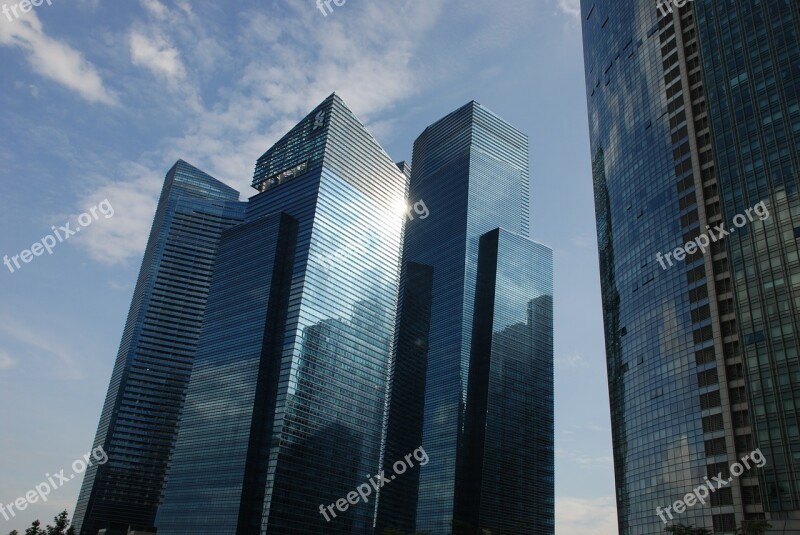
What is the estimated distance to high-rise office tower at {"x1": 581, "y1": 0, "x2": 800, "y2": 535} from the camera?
323 ft

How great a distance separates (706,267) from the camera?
113000mm

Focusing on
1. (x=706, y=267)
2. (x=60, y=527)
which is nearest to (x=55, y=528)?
(x=60, y=527)

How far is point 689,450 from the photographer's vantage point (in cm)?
10838

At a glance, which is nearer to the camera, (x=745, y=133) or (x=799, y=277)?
(x=799, y=277)

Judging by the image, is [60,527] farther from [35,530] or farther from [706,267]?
[706,267]

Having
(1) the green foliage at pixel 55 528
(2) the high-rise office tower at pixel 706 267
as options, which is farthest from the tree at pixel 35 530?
(2) the high-rise office tower at pixel 706 267

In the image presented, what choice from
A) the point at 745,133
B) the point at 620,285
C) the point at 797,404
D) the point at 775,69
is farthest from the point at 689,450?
the point at 775,69

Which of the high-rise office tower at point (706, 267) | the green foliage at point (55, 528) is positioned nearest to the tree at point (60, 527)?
the green foliage at point (55, 528)

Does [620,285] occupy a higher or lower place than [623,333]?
higher

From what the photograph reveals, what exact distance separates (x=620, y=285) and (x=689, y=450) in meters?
38.6

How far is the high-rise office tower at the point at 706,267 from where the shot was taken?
9844 centimetres

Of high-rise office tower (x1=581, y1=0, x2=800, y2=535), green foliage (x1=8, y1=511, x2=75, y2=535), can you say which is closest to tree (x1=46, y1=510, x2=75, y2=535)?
green foliage (x1=8, y1=511, x2=75, y2=535)

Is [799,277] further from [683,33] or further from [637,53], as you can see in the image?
[637,53]

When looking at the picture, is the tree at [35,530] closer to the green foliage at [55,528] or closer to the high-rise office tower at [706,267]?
the green foliage at [55,528]
